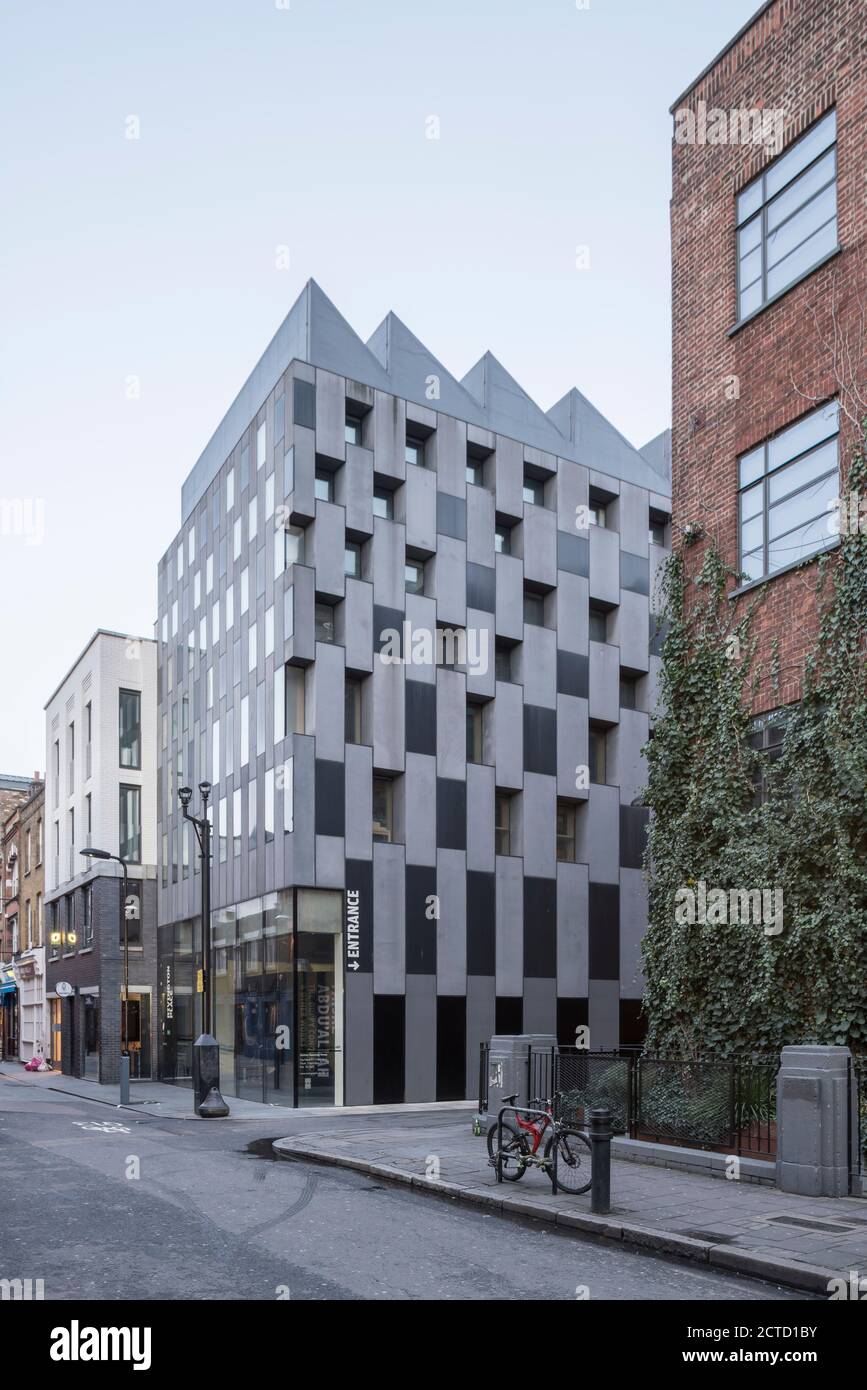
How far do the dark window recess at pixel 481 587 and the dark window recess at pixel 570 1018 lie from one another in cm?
1061

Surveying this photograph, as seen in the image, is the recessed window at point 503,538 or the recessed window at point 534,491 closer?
the recessed window at point 503,538

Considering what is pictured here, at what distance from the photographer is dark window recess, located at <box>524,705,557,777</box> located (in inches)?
1273

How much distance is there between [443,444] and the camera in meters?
31.8

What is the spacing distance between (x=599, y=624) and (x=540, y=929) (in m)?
9.13

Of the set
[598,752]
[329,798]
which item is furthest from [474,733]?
[329,798]

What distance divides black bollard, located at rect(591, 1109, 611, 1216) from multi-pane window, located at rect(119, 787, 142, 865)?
33061 millimetres

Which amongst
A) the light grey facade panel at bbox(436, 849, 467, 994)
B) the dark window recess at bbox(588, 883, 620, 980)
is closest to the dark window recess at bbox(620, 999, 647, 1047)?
the dark window recess at bbox(588, 883, 620, 980)

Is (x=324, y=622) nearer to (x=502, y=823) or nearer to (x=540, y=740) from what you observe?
(x=540, y=740)

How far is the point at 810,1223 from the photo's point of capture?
11.0 metres

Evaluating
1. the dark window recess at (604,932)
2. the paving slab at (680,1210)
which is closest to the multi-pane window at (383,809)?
the dark window recess at (604,932)

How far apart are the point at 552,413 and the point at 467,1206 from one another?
95.7 ft

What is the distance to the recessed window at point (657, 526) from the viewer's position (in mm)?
36809

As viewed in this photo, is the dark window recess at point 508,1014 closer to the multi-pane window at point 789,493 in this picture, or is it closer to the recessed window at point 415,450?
the recessed window at point 415,450
